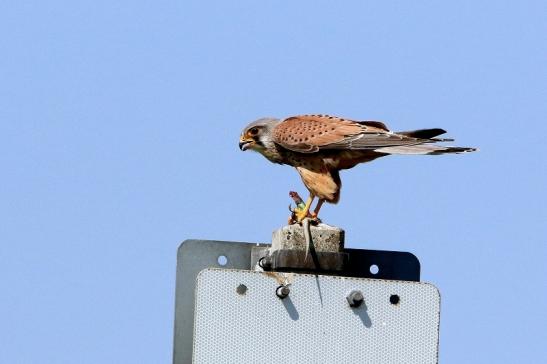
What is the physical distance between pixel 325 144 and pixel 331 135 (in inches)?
2.7

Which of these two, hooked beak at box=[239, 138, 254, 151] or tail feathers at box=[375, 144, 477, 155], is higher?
hooked beak at box=[239, 138, 254, 151]

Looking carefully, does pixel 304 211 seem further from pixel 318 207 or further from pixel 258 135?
pixel 258 135

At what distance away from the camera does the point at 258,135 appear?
685cm

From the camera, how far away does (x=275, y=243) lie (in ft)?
18.1

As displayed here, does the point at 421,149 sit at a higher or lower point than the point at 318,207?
higher

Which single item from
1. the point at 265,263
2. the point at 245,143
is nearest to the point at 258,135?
the point at 245,143

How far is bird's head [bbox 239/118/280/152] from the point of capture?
683 cm

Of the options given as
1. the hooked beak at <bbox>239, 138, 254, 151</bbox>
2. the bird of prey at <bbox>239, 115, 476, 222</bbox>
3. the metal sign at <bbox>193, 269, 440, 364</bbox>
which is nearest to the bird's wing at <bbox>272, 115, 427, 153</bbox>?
the bird of prey at <bbox>239, 115, 476, 222</bbox>

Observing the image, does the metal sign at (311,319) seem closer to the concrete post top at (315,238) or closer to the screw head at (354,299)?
the screw head at (354,299)

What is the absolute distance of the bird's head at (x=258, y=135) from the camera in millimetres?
6828

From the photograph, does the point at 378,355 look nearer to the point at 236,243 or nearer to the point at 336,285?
the point at 336,285

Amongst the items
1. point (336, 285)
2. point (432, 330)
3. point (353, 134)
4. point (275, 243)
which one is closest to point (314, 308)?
point (336, 285)

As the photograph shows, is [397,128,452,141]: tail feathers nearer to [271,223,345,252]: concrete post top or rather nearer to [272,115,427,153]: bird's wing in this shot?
[272,115,427,153]: bird's wing

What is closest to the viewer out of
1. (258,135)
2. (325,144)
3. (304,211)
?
(304,211)
